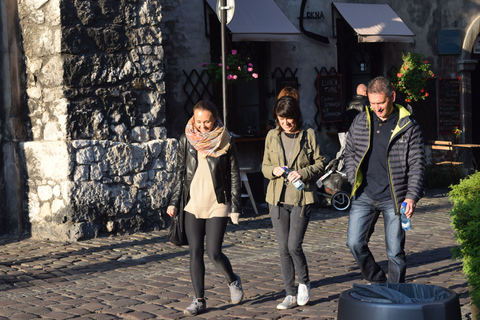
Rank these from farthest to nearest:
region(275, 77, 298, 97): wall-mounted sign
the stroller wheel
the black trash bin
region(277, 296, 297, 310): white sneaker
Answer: region(275, 77, 298, 97): wall-mounted sign
the stroller wheel
region(277, 296, 297, 310): white sneaker
the black trash bin

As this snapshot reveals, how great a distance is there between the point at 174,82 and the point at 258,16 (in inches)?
71.8

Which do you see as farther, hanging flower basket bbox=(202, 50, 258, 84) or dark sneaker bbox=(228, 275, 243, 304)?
hanging flower basket bbox=(202, 50, 258, 84)

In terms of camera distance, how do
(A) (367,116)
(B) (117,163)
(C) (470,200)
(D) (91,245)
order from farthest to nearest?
1. (B) (117,163)
2. (D) (91,245)
3. (A) (367,116)
4. (C) (470,200)

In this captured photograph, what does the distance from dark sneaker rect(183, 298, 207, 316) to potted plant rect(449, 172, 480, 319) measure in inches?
71.7

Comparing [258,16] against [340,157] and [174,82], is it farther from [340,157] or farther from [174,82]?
[340,157]

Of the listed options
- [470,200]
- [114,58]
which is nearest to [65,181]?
[114,58]

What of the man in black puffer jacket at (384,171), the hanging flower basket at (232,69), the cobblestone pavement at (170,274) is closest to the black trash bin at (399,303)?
the man in black puffer jacket at (384,171)

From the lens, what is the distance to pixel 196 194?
17.1ft

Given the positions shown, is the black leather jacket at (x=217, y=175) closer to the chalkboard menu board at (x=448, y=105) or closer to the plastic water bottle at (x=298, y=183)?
the plastic water bottle at (x=298, y=183)

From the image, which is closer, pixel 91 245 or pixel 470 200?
pixel 470 200

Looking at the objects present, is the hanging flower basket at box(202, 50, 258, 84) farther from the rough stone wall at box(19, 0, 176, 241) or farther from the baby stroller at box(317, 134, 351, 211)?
the baby stroller at box(317, 134, 351, 211)

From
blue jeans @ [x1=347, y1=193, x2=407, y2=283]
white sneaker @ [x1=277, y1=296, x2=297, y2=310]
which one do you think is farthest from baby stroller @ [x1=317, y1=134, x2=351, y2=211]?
white sneaker @ [x1=277, y1=296, x2=297, y2=310]

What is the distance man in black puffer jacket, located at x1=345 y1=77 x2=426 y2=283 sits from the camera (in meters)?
5.02

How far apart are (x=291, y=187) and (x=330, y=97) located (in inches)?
298
